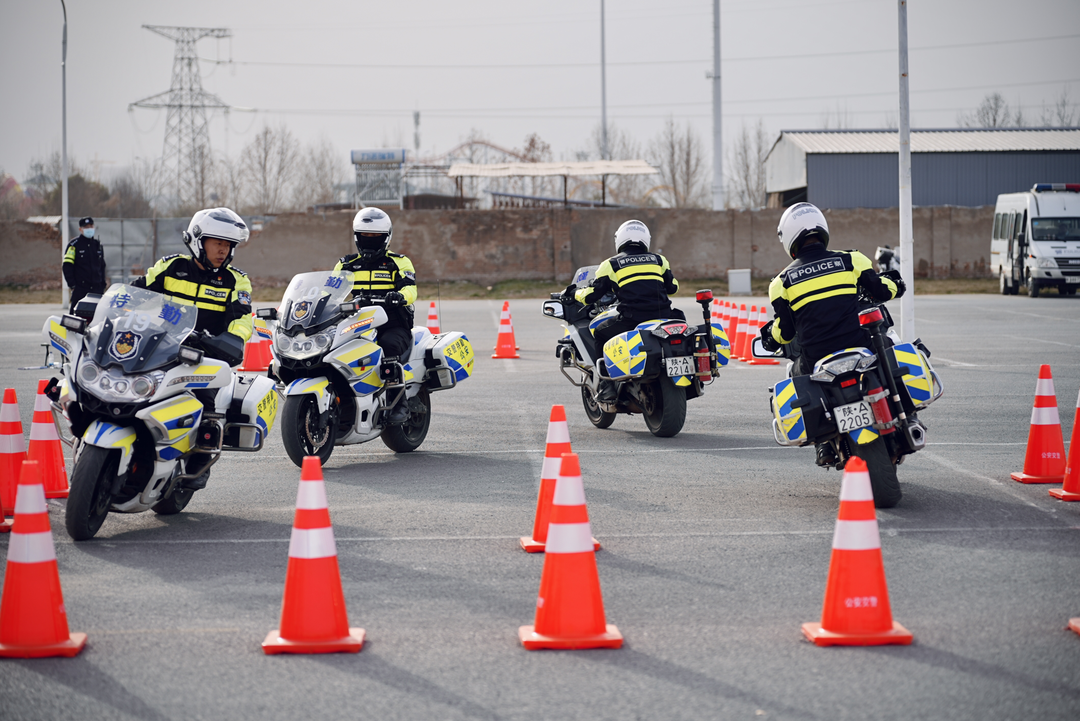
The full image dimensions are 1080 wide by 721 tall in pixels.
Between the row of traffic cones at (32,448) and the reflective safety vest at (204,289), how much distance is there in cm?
98

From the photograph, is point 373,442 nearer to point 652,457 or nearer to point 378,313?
point 378,313

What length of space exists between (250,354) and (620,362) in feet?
27.4

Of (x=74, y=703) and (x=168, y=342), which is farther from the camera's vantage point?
(x=168, y=342)

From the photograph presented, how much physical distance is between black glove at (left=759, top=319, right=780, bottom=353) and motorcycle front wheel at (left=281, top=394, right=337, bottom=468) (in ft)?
10.9

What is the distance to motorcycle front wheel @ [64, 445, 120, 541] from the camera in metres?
6.33

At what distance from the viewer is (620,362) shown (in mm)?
10148

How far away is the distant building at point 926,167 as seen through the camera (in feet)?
154

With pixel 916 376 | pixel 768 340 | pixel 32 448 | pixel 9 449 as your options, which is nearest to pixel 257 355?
pixel 32 448

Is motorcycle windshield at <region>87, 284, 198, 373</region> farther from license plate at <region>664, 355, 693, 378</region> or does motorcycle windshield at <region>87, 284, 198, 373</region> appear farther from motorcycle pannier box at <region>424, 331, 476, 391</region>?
license plate at <region>664, 355, 693, 378</region>

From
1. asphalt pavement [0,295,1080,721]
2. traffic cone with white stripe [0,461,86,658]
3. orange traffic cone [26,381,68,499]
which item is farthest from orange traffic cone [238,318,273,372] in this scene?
traffic cone with white stripe [0,461,86,658]

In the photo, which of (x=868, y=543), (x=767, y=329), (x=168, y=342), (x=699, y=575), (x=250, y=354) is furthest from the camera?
(x=250, y=354)

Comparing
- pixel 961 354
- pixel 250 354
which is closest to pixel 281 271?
pixel 250 354

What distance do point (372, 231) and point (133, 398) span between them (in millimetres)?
3797

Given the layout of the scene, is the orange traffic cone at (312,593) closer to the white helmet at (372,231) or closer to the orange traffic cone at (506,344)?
the white helmet at (372,231)
